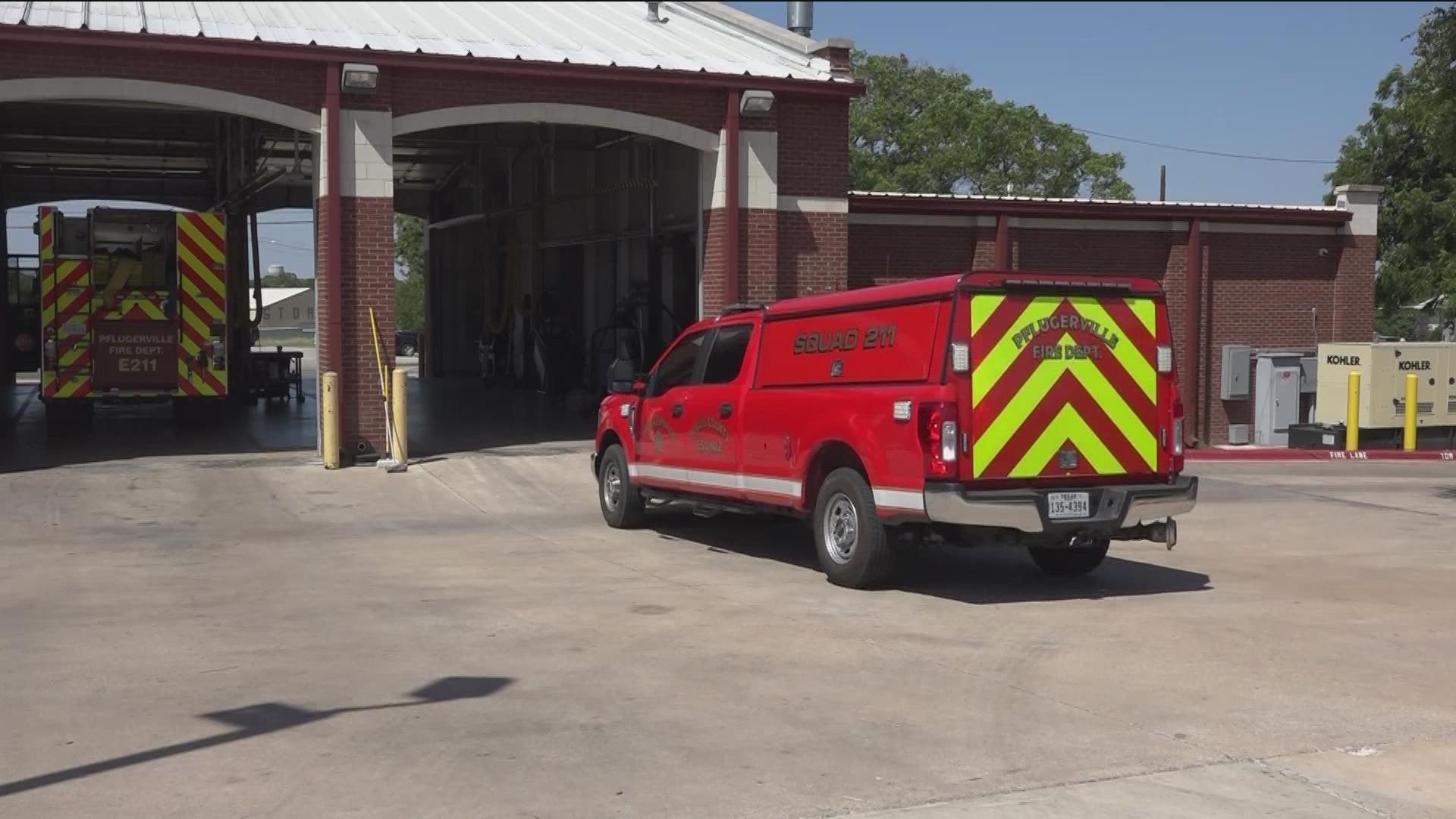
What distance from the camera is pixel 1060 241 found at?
2598cm

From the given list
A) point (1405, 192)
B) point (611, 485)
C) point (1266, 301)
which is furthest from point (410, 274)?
point (611, 485)

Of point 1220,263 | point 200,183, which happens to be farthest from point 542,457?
point 200,183

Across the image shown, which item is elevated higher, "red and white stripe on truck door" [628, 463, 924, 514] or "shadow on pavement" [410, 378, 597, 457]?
"red and white stripe on truck door" [628, 463, 924, 514]

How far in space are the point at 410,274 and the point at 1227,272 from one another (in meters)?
81.8

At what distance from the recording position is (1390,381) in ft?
83.4

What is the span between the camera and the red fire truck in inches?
883

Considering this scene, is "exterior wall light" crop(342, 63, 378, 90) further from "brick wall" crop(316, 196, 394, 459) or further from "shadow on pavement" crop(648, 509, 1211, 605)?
"shadow on pavement" crop(648, 509, 1211, 605)

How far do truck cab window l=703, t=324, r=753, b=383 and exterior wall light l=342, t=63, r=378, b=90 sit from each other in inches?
288

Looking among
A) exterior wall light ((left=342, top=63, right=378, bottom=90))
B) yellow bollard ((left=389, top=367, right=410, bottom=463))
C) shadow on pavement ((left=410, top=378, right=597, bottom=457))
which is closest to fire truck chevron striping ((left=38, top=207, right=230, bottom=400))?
shadow on pavement ((left=410, top=378, right=597, bottom=457))

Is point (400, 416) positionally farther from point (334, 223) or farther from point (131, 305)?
point (131, 305)

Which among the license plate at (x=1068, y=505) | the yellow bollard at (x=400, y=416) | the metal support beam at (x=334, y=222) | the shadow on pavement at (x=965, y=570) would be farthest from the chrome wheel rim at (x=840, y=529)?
the metal support beam at (x=334, y=222)

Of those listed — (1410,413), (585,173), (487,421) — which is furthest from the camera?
(585,173)

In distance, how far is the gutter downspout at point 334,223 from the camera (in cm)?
1841

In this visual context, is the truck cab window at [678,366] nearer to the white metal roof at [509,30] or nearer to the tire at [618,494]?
the tire at [618,494]
